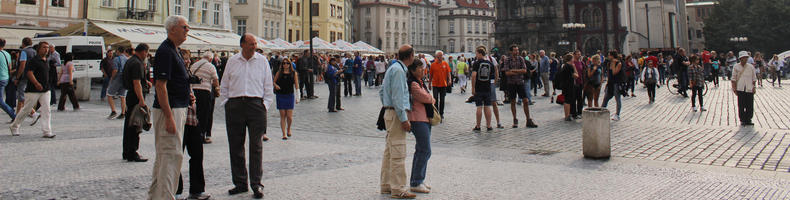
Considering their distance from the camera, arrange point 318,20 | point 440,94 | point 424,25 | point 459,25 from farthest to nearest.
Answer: point 459,25 < point 424,25 < point 318,20 < point 440,94

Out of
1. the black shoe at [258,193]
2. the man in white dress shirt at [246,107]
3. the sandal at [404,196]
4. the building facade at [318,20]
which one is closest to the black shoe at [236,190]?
the man in white dress shirt at [246,107]

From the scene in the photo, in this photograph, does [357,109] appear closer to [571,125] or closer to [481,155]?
[571,125]

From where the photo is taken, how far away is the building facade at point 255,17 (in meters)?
61.8

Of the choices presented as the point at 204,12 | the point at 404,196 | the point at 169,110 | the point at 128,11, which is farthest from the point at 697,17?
the point at 169,110

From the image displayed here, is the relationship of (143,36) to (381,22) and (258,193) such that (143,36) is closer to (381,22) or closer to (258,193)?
(258,193)

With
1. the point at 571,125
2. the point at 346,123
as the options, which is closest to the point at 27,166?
the point at 346,123

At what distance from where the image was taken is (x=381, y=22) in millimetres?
106312

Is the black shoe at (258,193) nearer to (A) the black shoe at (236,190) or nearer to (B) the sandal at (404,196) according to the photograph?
(A) the black shoe at (236,190)

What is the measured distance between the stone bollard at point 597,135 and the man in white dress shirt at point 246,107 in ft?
14.8

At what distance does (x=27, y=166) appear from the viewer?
699 centimetres

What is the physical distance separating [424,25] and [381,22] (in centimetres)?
1720

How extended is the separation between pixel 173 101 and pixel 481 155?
4.69 metres

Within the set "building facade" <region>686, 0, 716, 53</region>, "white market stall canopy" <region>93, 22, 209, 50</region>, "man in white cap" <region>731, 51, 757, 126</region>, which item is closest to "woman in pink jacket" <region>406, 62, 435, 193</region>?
"man in white cap" <region>731, 51, 757, 126</region>

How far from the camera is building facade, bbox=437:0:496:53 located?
125 metres
